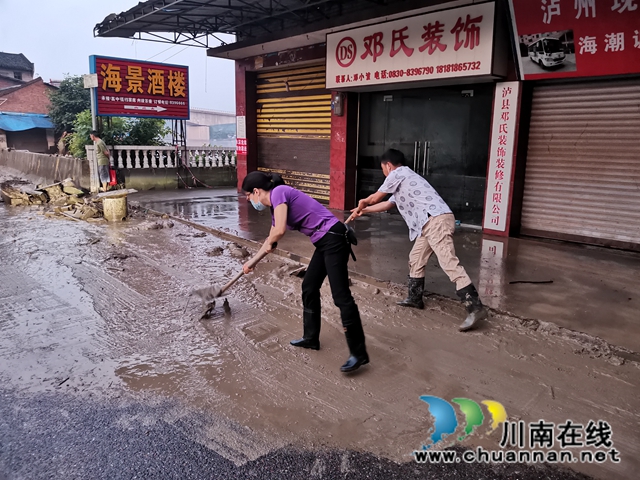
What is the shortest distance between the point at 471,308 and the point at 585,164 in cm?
448

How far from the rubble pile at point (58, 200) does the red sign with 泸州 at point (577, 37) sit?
27.8 feet

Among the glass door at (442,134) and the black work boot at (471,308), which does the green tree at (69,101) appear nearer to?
the glass door at (442,134)

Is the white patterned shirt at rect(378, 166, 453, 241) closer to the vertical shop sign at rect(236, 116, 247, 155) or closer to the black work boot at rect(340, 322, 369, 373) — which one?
the black work boot at rect(340, 322, 369, 373)

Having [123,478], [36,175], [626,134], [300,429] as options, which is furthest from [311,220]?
[36,175]

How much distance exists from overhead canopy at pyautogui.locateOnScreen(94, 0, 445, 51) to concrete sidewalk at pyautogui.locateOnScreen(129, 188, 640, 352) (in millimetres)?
4041

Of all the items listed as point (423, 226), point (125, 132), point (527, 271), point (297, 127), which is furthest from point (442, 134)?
point (125, 132)

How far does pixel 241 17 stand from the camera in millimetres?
11766

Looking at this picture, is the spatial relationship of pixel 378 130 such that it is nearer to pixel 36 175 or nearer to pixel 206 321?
pixel 206 321

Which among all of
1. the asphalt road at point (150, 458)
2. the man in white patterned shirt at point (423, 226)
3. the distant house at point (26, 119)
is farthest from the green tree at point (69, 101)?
the asphalt road at point (150, 458)

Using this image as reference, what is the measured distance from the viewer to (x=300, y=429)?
2.89 metres

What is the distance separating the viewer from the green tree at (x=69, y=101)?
23.7 m

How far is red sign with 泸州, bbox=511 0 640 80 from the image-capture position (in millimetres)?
6320

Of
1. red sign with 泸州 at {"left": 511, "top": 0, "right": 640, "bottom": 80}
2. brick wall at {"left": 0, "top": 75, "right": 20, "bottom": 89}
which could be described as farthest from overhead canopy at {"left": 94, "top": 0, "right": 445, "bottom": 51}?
brick wall at {"left": 0, "top": 75, "right": 20, "bottom": 89}

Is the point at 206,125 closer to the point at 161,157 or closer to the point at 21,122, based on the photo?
the point at 21,122
